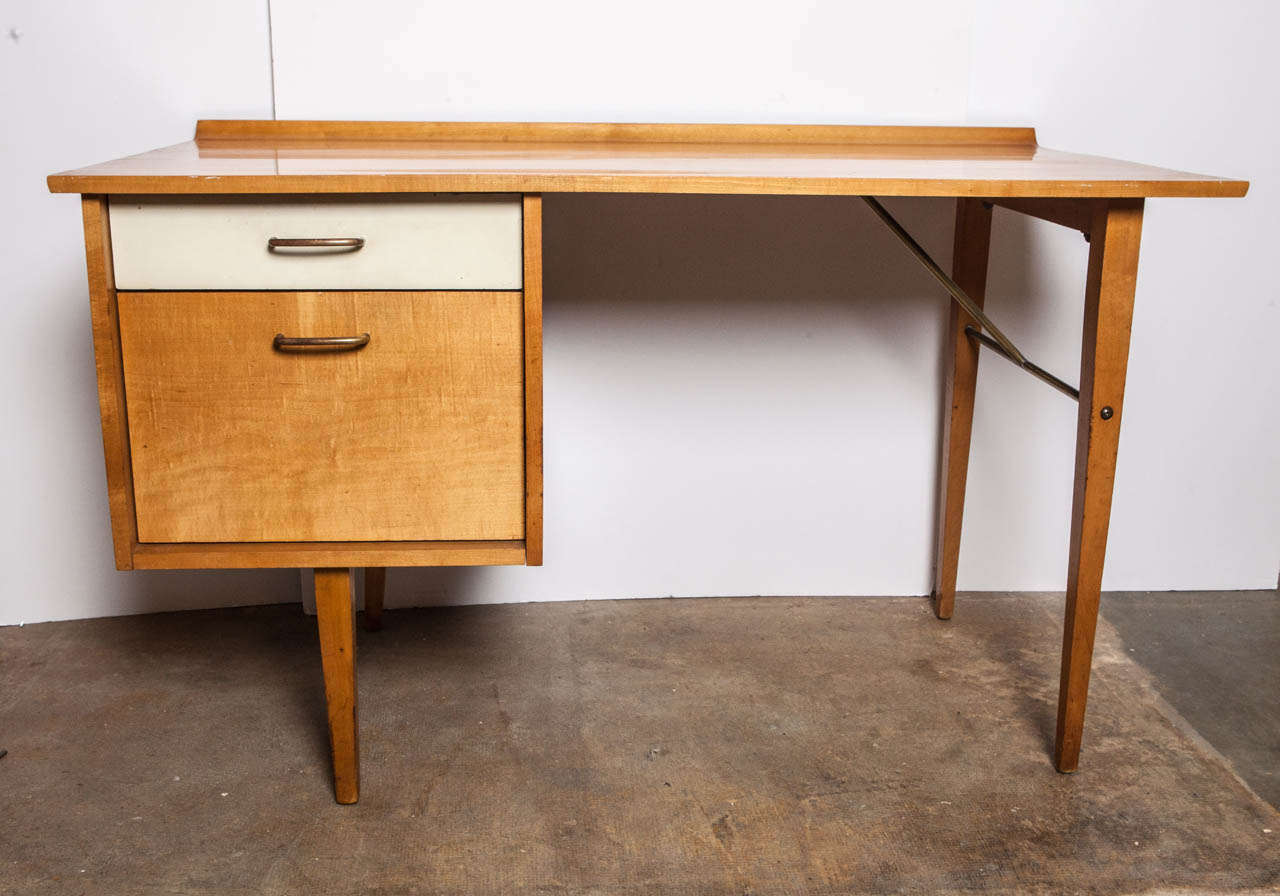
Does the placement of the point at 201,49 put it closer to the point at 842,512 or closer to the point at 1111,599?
the point at 842,512

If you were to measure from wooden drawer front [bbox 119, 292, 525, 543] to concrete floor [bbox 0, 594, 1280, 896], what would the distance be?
41cm

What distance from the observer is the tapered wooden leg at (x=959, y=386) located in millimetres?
2203

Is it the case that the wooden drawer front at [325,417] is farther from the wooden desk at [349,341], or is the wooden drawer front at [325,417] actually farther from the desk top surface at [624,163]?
the desk top surface at [624,163]

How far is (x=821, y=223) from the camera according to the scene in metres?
2.23

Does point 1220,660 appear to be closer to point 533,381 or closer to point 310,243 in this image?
point 533,381

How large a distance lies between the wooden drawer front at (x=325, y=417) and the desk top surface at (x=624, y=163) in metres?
0.14

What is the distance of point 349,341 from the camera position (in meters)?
1.52

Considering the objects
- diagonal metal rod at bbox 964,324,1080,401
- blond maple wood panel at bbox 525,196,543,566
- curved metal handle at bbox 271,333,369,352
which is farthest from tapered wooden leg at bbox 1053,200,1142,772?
curved metal handle at bbox 271,333,369,352

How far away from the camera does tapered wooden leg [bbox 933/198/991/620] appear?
2.20 meters

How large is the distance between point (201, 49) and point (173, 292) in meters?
0.74

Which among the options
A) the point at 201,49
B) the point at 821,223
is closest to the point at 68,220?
the point at 201,49

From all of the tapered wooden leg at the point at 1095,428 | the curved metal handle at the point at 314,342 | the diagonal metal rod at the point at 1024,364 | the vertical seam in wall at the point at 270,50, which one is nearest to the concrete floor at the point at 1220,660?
the tapered wooden leg at the point at 1095,428

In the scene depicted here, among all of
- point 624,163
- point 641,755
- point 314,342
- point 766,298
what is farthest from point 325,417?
point 766,298

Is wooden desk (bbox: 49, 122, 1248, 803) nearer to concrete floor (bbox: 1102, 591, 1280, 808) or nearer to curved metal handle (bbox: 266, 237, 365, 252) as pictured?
curved metal handle (bbox: 266, 237, 365, 252)
